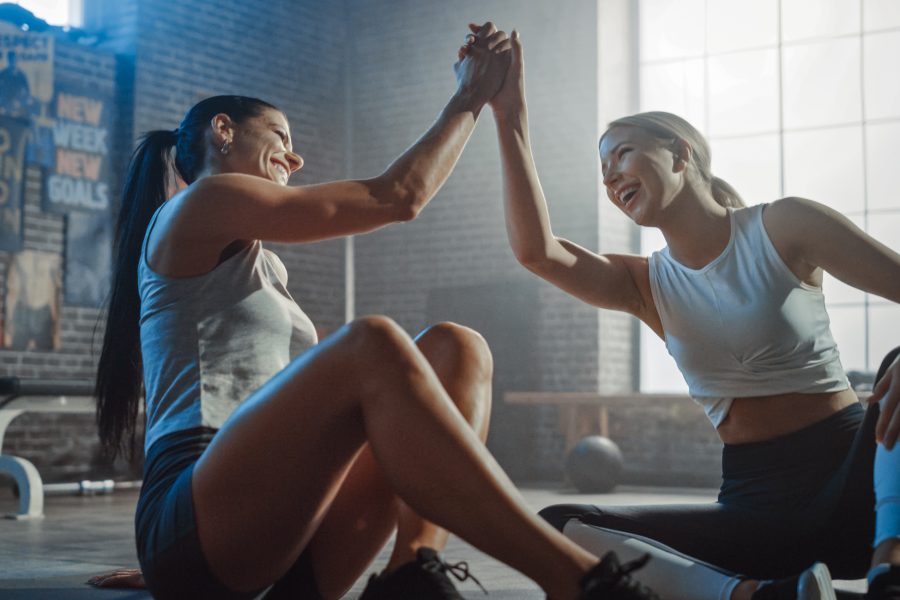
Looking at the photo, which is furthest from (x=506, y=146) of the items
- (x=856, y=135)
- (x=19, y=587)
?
(x=856, y=135)

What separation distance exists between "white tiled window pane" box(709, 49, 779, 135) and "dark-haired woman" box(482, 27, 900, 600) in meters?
5.09

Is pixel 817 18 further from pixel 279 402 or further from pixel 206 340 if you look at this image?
pixel 279 402

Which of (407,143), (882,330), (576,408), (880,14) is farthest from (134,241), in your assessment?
(407,143)

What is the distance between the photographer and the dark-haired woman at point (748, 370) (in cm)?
176

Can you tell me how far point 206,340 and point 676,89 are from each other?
6.10 m

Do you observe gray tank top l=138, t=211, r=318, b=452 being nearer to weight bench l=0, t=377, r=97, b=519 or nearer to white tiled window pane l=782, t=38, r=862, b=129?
weight bench l=0, t=377, r=97, b=519

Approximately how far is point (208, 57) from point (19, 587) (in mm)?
5328

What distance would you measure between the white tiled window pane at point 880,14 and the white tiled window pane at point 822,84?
0.42ft

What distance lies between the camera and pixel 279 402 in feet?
4.76

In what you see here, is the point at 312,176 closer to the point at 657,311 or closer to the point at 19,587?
the point at 19,587

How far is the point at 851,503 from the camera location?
5.74ft

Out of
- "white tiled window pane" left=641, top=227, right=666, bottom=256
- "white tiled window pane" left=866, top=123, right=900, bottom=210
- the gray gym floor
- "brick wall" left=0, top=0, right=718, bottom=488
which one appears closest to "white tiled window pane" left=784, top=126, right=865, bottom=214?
"white tiled window pane" left=866, top=123, right=900, bottom=210

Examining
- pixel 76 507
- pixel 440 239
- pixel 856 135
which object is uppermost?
pixel 856 135

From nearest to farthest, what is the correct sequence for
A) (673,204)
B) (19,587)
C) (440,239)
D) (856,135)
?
(673,204) < (19,587) < (856,135) < (440,239)
